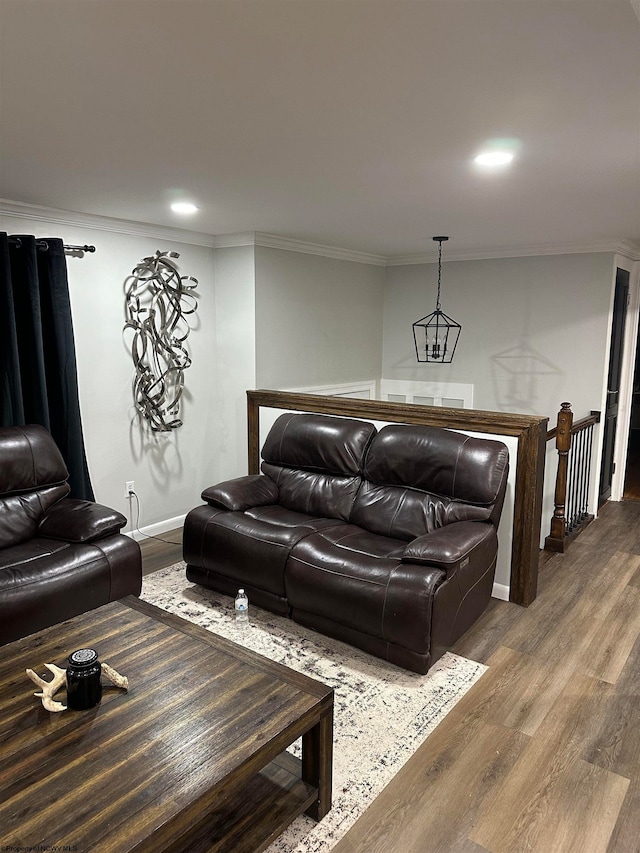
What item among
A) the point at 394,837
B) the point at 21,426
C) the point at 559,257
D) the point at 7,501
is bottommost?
the point at 394,837

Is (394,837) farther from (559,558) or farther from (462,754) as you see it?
(559,558)

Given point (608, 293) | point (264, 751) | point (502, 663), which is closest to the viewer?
point (264, 751)

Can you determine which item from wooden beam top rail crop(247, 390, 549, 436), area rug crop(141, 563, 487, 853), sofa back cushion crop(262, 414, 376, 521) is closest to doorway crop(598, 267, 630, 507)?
wooden beam top rail crop(247, 390, 549, 436)

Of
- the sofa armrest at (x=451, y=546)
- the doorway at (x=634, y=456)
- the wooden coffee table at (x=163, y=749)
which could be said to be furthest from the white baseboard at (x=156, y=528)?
the doorway at (x=634, y=456)

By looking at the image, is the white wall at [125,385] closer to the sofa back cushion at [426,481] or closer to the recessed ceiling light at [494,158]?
the sofa back cushion at [426,481]

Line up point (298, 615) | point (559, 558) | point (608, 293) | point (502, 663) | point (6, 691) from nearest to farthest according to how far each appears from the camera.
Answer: point (6, 691), point (502, 663), point (298, 615), point (559, 558), point (608, 293)

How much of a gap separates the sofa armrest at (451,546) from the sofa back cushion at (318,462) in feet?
2.70

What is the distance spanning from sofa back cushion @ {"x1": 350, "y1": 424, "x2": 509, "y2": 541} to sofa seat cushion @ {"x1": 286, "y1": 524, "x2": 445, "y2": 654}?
0.20 m

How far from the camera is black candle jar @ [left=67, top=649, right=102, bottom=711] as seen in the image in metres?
1.82

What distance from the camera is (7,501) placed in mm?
3385

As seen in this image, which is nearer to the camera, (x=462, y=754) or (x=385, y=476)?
(x=462, y=754)

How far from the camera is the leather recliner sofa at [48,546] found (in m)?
2.78

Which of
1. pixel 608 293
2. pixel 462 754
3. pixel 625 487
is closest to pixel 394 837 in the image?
pixel 462 754

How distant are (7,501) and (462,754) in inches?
107
